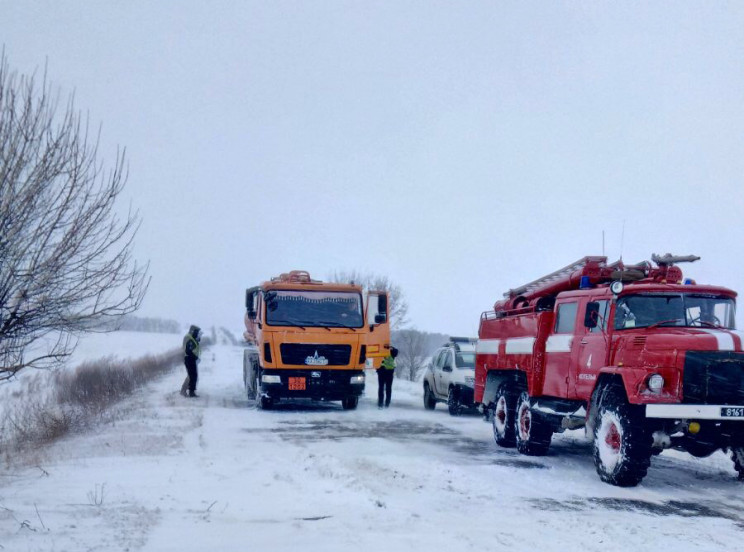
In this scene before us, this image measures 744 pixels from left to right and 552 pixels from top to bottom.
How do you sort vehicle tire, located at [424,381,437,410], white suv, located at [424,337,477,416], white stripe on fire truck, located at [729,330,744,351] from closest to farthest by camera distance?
white stripe on fire truck, located at [729,330,744,351] < white suv, located at [424,337,477,416] < vehicle tire, located at [424,381,437,410]

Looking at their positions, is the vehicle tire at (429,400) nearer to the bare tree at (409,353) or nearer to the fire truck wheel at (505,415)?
the fire truck wheel at (505,415)

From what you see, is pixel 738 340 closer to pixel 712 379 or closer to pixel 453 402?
pixel 712 379

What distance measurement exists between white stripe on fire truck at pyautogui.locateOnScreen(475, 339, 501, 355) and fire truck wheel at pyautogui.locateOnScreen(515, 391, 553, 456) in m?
1.62

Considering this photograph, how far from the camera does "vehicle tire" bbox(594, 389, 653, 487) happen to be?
29.6 feet

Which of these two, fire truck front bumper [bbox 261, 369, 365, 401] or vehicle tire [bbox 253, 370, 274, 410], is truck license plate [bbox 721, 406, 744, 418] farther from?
vehicle tire [bbox 253, 370, 274, 410]

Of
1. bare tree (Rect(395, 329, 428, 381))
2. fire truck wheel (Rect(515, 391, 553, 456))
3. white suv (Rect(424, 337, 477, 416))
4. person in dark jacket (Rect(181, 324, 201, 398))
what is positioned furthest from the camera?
bare tree (Rect(395, 329, 428, 381))

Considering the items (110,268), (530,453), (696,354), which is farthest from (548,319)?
(110,268)

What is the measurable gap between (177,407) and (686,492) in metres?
12.3

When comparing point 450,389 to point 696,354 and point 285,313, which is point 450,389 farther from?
point 696,354

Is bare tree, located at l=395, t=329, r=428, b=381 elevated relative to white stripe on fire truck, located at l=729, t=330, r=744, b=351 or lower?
lower

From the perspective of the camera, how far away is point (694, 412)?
8742mm

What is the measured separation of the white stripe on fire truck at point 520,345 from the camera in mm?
12252

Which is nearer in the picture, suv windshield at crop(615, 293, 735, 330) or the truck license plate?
the truck license plate

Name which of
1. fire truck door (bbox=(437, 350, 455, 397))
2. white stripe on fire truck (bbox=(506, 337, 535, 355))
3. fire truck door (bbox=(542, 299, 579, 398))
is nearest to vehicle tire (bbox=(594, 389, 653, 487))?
fire truck door (bbox=(542, 299, 579, 398))
